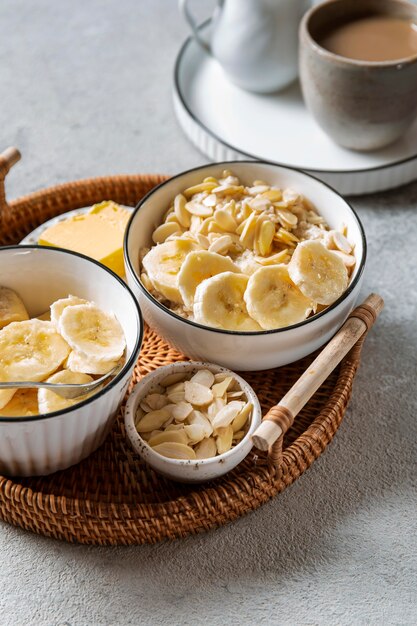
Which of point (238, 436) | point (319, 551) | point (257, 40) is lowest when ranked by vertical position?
point (319, 551)

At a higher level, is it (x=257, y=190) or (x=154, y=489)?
(x=257, y=190)

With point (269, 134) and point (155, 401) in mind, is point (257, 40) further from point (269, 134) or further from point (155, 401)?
point (155, 401)

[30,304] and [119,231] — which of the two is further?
[119,231]

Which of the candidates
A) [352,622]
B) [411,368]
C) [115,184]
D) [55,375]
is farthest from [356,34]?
[352,622]

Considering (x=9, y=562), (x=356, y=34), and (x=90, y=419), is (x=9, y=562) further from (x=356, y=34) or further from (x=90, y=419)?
(x=356, y=34)

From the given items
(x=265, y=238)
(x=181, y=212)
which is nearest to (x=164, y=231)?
(x=181, y=212)

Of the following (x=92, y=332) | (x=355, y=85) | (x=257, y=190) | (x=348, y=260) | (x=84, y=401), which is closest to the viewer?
(x=84, y=401)

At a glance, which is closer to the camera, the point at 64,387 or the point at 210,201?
the point at 64,387
